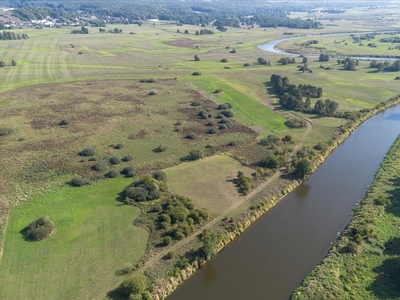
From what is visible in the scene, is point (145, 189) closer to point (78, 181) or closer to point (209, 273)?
point (78, 181)

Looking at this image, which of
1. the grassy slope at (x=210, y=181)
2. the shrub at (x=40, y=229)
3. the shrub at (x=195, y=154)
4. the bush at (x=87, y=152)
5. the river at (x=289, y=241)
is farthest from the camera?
the bush at (x=87, y=152)

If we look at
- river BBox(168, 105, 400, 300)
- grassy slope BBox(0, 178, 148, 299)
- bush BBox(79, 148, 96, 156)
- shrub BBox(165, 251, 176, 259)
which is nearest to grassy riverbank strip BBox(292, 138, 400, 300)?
river BBox(168, 105, 400, 300)

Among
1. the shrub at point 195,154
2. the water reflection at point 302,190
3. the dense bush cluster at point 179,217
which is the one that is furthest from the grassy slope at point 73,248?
the water reflection at point 302,190

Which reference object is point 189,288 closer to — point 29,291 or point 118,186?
point 29,291

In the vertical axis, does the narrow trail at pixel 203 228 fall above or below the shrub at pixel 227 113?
below

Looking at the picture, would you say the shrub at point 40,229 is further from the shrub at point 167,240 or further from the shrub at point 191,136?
the shrub at point 191,136

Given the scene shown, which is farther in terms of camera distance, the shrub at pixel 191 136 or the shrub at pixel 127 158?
the shrub at pixel 191 136
